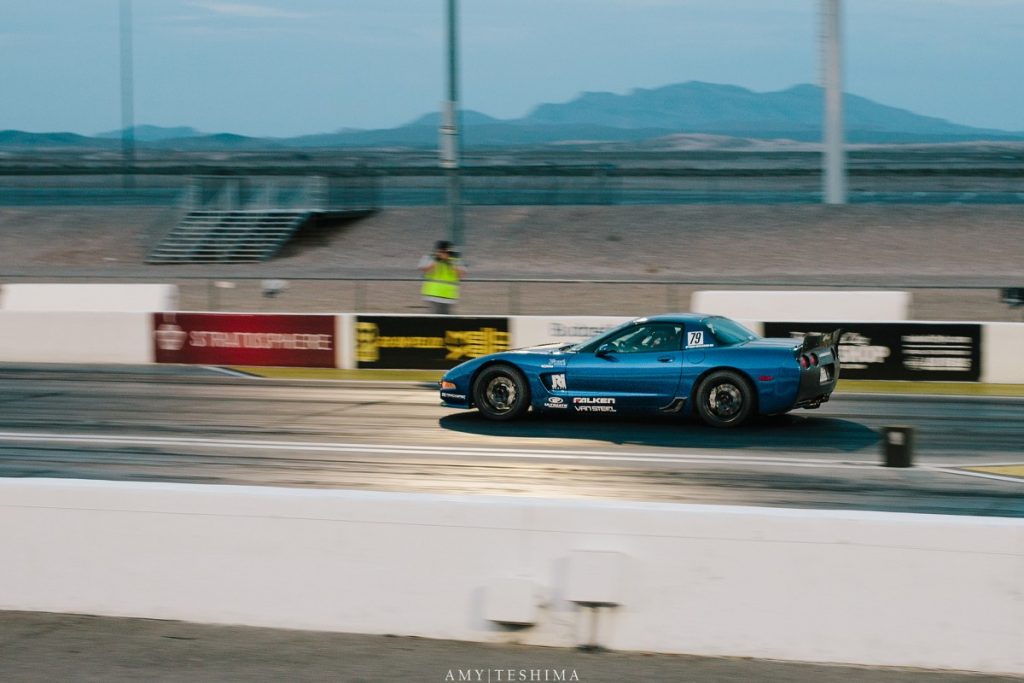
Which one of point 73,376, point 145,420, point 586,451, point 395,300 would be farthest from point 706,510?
point 395,300

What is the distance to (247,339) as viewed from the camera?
786 inches

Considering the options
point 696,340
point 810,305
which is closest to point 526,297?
point 810,305

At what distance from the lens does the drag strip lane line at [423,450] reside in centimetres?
1141

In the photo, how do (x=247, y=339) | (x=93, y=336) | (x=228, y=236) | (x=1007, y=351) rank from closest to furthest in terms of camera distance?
(x=1007, y=351) → (x=247, y=339) → (x=93, y=336) → (x=228, y=236)

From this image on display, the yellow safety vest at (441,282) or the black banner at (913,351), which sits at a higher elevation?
the yellow safety vest at (441,282)

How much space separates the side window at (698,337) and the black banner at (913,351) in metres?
4.87

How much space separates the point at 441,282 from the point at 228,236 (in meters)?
18.9

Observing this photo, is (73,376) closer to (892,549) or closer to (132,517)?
(132,517)

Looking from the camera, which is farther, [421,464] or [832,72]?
[832,72]

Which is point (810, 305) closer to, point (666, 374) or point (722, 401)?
point (722, 401)

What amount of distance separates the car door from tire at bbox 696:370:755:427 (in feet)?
1.01

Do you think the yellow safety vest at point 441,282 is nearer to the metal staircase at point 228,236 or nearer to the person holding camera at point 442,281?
the person holding camera at point 442,281

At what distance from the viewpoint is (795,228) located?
117 ft

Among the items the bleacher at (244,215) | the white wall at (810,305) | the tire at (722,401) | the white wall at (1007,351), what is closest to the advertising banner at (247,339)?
the white wall at (810,305)
